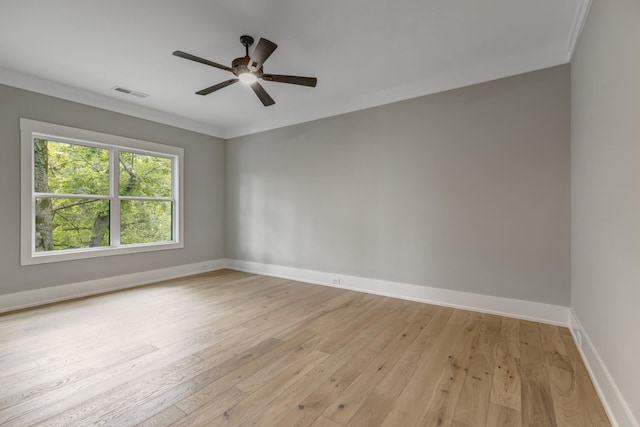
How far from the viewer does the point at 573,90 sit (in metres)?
2.71

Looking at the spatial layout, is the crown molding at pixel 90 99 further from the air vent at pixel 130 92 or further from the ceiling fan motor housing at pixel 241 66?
the ceiling fan motor housing at pixel 241 66

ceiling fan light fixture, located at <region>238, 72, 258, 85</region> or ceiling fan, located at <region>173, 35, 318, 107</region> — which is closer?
ceiling fan, located at <region>173, 35, 318, 107</region>

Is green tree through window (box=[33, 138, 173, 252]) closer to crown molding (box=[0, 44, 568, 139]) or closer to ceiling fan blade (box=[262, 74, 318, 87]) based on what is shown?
crown molding (box=[0, 44, 568, 139])

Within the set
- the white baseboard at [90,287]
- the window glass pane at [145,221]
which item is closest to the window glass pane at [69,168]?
the window glass pane at [145,221]

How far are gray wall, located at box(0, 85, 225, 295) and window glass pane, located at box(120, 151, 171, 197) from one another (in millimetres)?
320

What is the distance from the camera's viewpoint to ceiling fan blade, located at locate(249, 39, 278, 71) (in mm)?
2247

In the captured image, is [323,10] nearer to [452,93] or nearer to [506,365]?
[452,93]

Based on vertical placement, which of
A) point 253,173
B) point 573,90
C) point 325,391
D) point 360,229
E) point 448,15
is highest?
point 448,15

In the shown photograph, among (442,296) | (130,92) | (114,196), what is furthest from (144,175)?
(442,296)

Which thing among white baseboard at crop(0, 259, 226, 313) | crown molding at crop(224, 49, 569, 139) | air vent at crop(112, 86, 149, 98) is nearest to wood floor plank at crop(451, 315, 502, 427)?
crown molding at crop(224, 49, 569, 139)

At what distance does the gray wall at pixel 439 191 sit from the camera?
2.91m

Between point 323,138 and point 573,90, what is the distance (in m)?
2.98

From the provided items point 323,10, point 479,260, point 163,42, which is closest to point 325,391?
point 479,260

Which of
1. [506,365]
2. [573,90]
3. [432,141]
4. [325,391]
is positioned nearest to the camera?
[325,391]
